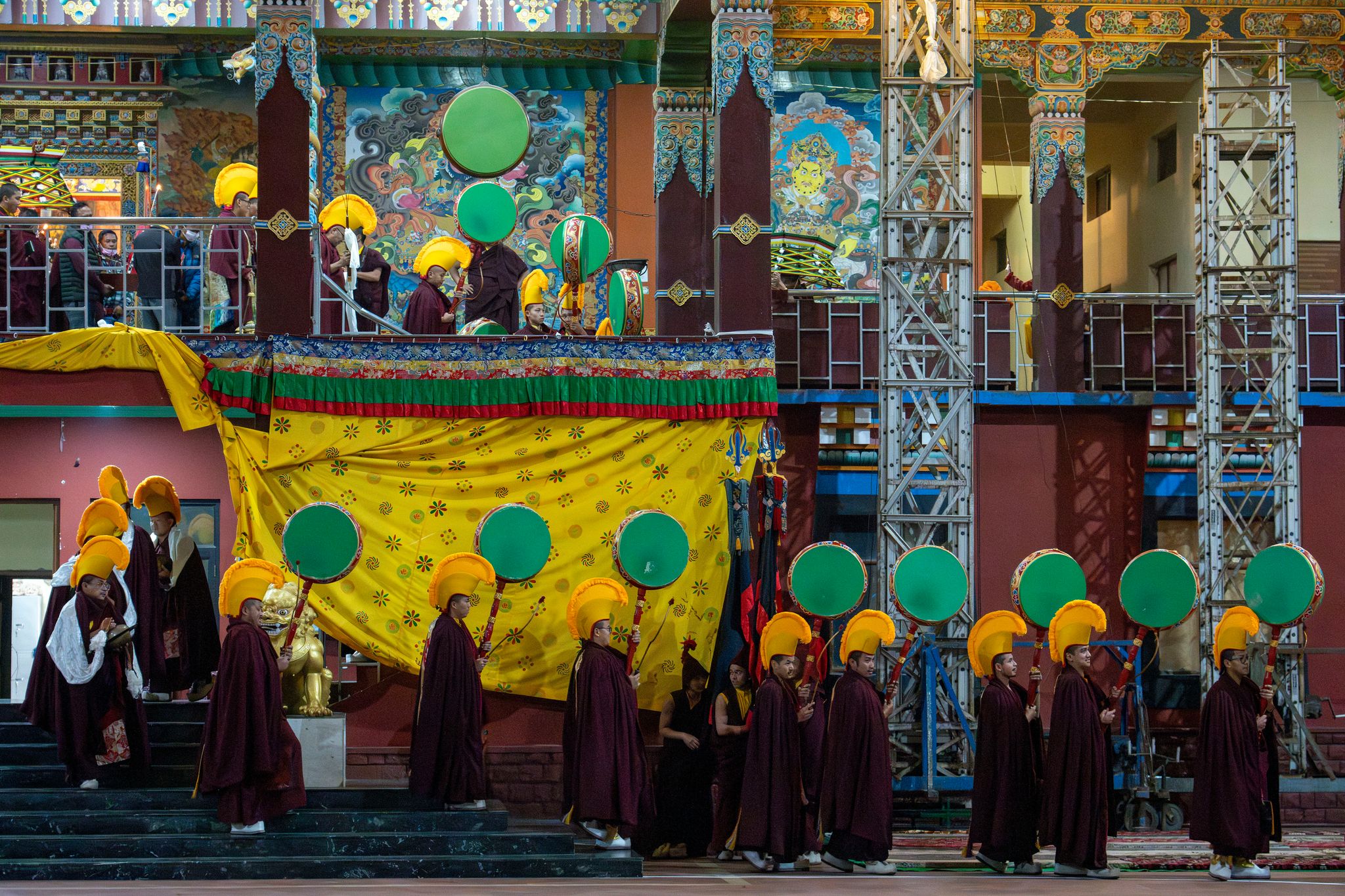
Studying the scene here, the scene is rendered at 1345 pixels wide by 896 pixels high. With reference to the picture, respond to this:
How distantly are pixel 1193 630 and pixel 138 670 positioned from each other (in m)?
7.55

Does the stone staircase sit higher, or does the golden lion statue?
the golden lion statue

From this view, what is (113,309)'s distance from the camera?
10.9 metres

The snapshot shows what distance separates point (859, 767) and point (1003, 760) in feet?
2.63

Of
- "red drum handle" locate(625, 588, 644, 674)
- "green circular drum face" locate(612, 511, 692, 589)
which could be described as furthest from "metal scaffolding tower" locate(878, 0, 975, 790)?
"red drum handle" locate(625, 588, 644, 674)

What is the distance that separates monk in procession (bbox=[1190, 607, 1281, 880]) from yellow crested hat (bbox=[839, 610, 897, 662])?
1.74 m

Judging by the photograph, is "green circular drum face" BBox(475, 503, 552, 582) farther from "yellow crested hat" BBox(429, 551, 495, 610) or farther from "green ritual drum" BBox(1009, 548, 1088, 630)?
"green ritual drum" BBox(1009, 548, 1088, 630)

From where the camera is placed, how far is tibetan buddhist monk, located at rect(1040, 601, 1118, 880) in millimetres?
8969

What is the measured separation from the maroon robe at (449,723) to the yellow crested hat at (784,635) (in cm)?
157

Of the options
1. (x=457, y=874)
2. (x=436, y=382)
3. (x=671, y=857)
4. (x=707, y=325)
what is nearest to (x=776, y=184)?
(x=707, y=325)

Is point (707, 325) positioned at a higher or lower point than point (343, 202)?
lower

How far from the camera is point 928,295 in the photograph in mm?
11469

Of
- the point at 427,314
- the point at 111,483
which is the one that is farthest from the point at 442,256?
the point at 111,483

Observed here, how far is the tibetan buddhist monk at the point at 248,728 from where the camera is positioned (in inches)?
332

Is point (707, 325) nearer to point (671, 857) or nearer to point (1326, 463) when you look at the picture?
point (671, 857)
